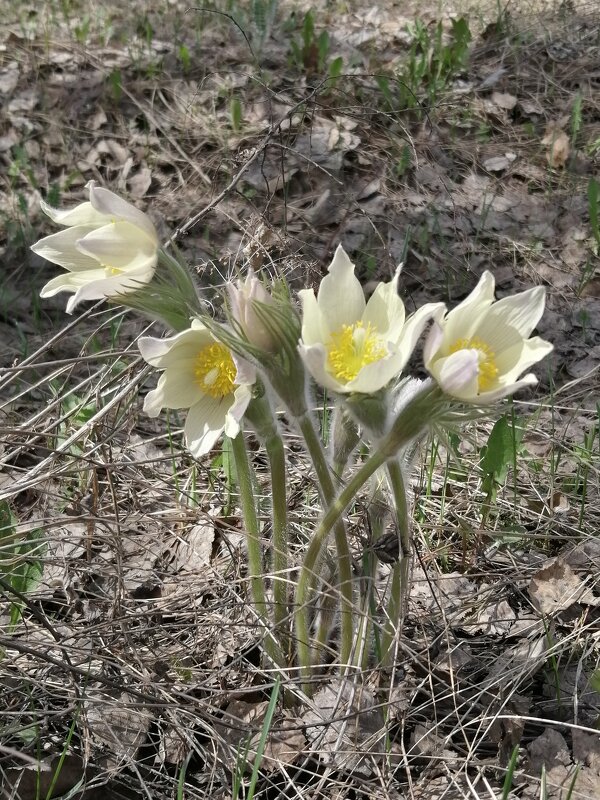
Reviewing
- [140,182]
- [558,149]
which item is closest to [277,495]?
[140,182]

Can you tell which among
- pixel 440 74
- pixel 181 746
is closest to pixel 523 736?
pixel 181 746

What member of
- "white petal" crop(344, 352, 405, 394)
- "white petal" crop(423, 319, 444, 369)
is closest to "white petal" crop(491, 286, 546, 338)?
"white petal" crop(423, 319, 444, 369)

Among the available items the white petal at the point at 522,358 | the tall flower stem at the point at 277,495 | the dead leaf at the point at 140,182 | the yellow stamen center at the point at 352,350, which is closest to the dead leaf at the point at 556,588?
the tall flower stem at the point at 277,495

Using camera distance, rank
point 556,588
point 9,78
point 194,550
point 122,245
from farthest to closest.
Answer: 1. point 9,78
2. point 194,550
3. point 556,588
4. point 122,245

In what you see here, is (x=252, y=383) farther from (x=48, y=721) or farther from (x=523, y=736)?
(x=523, y=736)

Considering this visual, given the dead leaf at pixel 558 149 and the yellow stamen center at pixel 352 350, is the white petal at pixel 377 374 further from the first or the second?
the dead leaf at pixel 558 149

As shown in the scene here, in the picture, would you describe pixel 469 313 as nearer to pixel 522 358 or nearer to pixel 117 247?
pixel 522 358
